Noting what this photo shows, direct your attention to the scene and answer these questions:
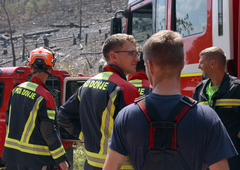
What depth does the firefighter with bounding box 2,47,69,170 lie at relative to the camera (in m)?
2.46

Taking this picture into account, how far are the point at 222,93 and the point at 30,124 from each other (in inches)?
80.1

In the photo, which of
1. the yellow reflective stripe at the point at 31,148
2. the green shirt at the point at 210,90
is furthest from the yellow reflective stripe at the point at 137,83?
the yellow reflective stripe at the point at 31,148

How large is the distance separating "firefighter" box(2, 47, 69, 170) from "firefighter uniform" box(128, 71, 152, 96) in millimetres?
1041

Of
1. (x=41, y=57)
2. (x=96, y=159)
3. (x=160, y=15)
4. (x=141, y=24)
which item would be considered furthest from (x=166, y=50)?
(x=141, y=24)

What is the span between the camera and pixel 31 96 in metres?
2.51

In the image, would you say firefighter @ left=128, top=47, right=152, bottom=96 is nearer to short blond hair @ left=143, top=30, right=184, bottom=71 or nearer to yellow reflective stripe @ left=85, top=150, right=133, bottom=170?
yellow reflective stripe @ left=85, top=150, right=133, bottom=170

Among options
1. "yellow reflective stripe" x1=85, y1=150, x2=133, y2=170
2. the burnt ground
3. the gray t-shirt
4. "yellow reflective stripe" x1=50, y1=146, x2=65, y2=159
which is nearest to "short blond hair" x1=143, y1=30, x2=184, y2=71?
the gray t-shirt

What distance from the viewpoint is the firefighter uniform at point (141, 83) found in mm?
2883

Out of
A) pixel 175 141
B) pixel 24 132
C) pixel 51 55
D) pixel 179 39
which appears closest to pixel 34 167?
pixel 24 132

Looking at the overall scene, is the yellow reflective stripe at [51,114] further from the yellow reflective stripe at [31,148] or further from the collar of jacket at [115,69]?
the collar of jacket at [115,69]

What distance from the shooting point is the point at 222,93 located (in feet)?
Result: 7.88

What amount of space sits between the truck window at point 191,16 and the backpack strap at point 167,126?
2154 millimetres

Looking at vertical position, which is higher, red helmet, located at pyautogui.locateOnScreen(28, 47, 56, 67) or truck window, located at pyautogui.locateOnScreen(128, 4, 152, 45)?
truck window, located at pyautogui.locateOnScreen(128, 4, 152, 45)

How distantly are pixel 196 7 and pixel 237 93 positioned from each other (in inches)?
55.3
